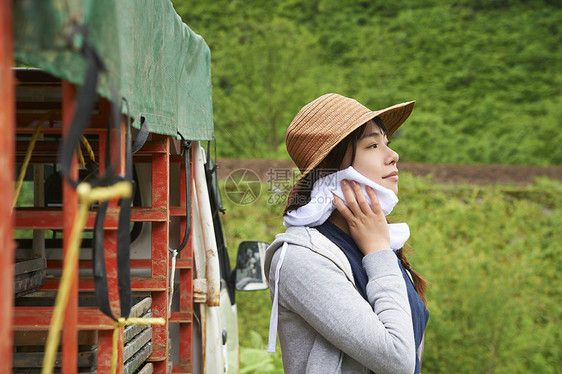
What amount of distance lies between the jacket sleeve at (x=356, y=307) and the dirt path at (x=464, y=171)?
7409mm

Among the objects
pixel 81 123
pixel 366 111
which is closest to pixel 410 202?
pixel 366 111

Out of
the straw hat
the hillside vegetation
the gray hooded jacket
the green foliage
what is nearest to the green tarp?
the straw hat

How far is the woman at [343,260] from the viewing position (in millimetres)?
1646

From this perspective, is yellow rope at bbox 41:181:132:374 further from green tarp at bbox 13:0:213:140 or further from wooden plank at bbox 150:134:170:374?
wooden plank at bbox 150:134:170:374

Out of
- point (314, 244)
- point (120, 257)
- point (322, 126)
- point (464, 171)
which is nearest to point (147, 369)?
point (314, 244)

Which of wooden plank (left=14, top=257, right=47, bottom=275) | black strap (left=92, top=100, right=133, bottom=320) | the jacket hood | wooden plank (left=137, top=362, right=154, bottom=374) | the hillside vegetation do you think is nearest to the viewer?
black strap (left=92, top=100, right=133, bottom=320)

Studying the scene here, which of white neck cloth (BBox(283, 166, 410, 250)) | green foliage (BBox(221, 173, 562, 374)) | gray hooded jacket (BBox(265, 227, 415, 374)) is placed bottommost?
green foliage (BBox(221, 173, 562, 374))

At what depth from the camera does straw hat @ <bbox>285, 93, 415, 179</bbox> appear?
1962 mm

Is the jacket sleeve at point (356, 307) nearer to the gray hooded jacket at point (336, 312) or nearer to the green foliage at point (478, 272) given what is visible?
the gray hooded jacket at point (336, 312)

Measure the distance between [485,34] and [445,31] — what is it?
35.6 inches

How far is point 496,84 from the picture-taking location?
1268 cm

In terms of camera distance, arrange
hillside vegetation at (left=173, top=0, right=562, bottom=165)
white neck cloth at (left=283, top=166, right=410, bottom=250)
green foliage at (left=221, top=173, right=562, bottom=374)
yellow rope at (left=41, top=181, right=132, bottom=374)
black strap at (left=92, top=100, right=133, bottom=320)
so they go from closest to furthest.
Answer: yellow rope at (left=41, top=181, right=132, bottom=374) → black strap at (left=92, top=100, right=133, bottom=320) → white neck cloth at (left=283, top=166, right=410, bottom=250) → green foliage at (left=221, top=173, right=562, bottom=374) → hillside vegetation at (left=173, top=0, right=562, bottom=165)

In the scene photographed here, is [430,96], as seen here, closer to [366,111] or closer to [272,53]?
[272,53]

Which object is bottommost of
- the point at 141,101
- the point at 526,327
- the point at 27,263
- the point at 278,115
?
the point at 526,327
